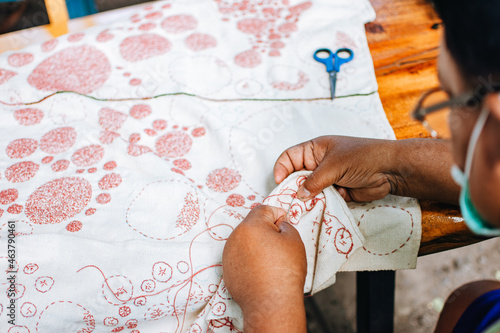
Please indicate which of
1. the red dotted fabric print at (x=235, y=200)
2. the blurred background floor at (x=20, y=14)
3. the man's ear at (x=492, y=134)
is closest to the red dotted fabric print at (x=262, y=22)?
the red dotted fabric print at (x=235, y=200)

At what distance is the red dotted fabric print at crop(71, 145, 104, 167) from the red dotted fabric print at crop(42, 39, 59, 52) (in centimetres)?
40

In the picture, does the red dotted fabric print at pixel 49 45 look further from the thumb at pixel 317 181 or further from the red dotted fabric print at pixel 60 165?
the thumb at pixel 317 181

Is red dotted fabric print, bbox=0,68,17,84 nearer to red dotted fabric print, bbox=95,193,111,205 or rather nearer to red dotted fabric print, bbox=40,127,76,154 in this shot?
red dotted fabric print, bbox=40,127,76,154

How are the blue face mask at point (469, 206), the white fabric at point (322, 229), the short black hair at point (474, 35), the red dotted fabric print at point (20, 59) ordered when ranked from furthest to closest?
1. the red dotted fabric print at point (20, 59)
2. the white fabric at point (322, 229)
3. the blue face mask at point (469, 206)
4. the short black hair at point (474, 35)

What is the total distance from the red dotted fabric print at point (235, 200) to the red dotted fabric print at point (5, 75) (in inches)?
28.3

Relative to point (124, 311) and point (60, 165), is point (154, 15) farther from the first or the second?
point (124, 311)

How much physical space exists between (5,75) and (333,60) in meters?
0.92

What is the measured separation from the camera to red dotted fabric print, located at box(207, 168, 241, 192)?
90cm

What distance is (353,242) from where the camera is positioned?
31.3 inches

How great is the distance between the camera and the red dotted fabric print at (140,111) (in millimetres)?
1014

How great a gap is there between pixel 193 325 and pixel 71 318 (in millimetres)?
223

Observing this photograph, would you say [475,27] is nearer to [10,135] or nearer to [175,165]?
[175,165]

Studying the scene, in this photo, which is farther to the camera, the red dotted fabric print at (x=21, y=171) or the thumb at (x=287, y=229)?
the red dotted fabric print at (x=21, y=171)

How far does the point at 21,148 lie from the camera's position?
3.09ft
